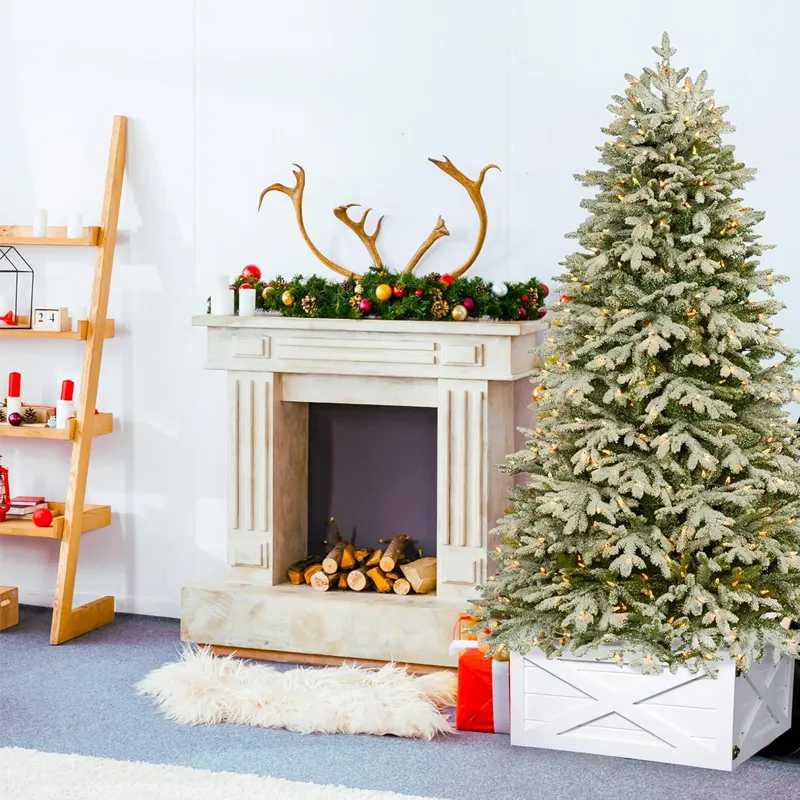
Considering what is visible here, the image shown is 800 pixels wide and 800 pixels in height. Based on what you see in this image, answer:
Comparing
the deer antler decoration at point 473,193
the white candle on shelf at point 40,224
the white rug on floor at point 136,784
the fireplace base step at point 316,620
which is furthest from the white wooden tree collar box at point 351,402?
the white rug on floor at point 136,784

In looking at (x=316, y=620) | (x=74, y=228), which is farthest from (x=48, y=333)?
(x=316, y=620)

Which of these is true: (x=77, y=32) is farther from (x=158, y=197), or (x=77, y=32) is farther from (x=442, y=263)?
(x=442, y=263)

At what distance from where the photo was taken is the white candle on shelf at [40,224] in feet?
15.2

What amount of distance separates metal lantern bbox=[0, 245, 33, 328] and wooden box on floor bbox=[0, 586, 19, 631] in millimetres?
1118

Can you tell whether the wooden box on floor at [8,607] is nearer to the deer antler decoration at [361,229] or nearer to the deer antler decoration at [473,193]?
the deer antler decoration at [361,229]

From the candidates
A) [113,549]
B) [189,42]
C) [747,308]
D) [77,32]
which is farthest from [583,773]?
[77,32]

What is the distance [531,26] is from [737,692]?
95.9 inches

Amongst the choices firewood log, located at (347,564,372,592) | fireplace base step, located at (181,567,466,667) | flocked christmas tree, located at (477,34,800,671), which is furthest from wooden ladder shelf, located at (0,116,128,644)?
flocked christmas tree, located at (477,34,800,671)

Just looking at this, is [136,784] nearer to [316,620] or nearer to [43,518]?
[316,620]

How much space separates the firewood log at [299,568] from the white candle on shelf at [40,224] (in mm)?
1609

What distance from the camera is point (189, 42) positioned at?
4660mm

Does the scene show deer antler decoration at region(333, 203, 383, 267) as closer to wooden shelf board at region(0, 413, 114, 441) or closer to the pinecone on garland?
the pinecone on garland

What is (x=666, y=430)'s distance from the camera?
328cm

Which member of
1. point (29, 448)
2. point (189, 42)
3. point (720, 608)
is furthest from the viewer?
point (29, 448)
